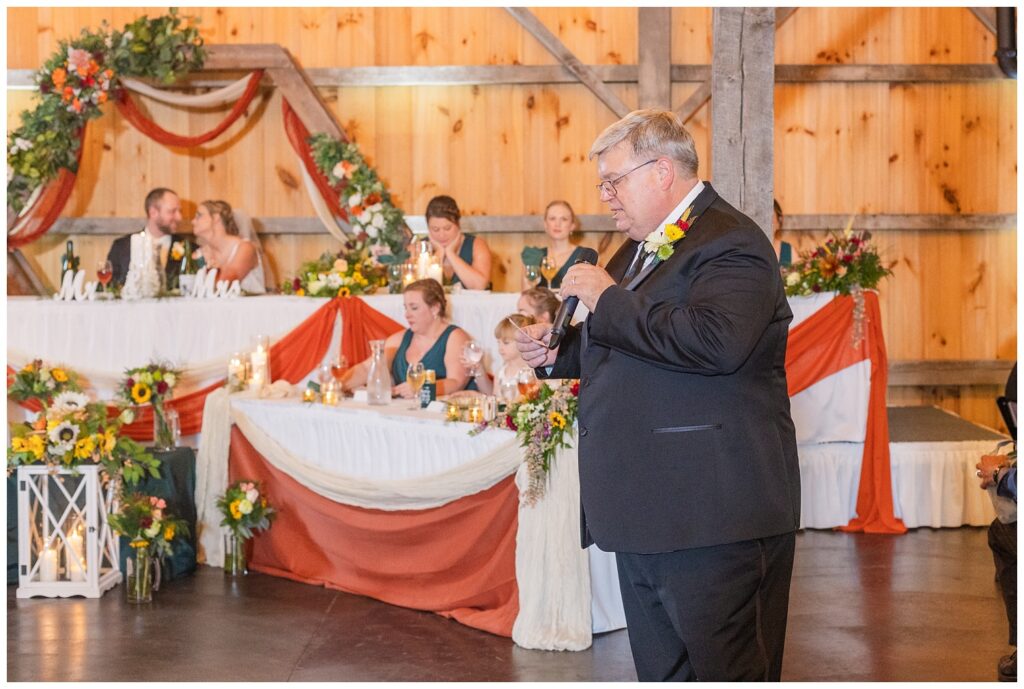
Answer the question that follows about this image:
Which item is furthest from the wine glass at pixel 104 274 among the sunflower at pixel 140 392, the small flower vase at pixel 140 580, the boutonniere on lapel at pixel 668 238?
the boutonniere on lapel at pixel 668 238

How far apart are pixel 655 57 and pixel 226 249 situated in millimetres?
3251

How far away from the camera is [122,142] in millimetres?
8844

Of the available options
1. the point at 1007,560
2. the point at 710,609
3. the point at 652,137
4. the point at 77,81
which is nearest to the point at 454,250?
the point at 77,81

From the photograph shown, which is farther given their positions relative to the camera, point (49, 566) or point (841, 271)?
point (841, 271)

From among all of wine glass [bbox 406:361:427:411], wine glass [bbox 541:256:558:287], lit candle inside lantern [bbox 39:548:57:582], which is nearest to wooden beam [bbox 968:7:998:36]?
wine glass [bbox 541:256:558:287]

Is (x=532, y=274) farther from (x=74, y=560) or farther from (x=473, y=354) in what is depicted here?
(x=74, y=560)

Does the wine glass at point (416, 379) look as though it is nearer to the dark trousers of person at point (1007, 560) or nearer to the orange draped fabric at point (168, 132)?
the dark trousers of person at point (1007, 560)

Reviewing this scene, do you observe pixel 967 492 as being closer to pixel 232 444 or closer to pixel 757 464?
pixel 232 444

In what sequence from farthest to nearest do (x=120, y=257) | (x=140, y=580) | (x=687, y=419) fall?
(x=120, y=257) → (x=140, y=580) → (x=687, y=419)

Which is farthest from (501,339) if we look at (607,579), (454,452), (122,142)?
(122,142)

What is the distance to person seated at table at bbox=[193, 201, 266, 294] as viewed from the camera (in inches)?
283

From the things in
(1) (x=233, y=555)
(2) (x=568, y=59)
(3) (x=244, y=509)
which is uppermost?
(2) (x=568, y=59)

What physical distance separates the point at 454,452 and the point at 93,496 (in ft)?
5.15

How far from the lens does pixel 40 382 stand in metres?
5.93
